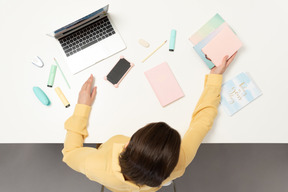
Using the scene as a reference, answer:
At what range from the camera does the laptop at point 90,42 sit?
105 cm

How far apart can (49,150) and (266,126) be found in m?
1.39

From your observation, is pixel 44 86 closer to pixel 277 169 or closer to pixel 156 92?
pixel 156 92

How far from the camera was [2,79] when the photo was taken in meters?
1.06

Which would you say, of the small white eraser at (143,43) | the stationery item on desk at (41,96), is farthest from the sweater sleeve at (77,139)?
the small white eraser at (143,43)

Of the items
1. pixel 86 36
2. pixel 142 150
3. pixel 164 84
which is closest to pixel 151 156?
pixel 142 150

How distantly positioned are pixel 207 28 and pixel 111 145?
0.70m

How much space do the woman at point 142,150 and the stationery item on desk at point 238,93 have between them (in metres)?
0.05

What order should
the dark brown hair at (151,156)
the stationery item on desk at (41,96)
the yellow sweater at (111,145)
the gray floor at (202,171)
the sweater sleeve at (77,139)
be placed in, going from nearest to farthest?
the dark brown hair at (151,156) → the yellow sweater at (111,145) → the sweater sleeve at (77,139) → the stationery item on desk at (41,96) → the gray floor at (202,171)

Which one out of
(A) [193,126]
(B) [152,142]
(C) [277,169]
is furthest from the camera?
(C) [277,169]

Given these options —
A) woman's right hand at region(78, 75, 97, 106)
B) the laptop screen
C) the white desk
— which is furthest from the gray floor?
the laptop screen

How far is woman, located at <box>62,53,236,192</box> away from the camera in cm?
65

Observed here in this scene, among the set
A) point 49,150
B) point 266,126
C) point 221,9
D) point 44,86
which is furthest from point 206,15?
point 49,150

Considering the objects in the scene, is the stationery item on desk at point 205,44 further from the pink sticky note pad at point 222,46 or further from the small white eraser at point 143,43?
the small white eraser at point 143,43

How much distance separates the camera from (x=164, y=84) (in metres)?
1.02
